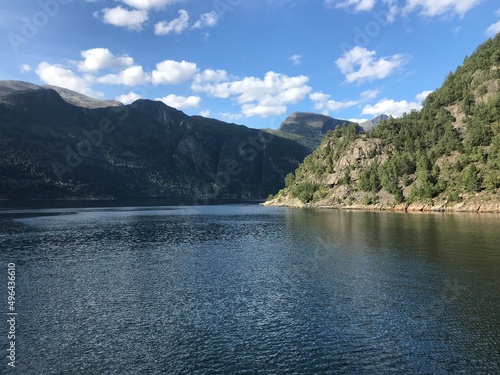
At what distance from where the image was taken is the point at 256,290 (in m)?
51.2

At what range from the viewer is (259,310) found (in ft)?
140

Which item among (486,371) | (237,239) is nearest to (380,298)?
(486,371)

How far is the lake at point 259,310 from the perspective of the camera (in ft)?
99.3

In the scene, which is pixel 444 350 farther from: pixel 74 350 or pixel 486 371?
pixel 74 350

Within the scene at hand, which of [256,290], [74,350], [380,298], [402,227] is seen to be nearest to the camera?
[74,350]

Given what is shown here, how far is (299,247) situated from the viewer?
8850 cm

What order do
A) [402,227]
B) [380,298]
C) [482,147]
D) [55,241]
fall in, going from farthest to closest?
[482,147] < [402,227] < [55,241] < [380,298]

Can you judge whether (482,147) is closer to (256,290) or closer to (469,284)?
(469,284)

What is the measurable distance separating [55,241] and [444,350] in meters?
100

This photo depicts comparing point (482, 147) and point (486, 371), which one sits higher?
point (482, 147)

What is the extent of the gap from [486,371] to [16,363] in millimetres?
38366

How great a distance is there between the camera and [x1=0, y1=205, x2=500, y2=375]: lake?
3027 cm

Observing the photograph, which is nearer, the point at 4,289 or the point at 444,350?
the point at 444,350

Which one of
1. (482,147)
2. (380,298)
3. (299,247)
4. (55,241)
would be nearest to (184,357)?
(380,298)
